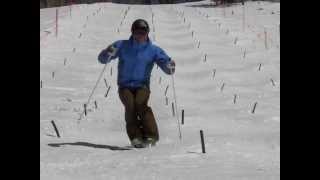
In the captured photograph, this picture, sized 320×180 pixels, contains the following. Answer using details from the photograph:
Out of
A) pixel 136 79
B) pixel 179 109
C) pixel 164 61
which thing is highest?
pixel 164 61

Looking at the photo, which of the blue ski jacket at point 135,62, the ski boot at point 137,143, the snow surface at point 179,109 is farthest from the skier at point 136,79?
the snow surface at point 179,109

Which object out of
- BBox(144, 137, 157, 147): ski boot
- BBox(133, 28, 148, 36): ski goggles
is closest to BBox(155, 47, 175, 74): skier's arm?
BBox(133, 28, 148, 36): ski goggles

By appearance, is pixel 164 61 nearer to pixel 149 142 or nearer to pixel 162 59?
pixel 162 59

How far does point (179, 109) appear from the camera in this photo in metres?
9.89

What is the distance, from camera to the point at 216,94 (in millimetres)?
11180

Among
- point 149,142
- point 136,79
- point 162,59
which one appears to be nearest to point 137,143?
point 149,142

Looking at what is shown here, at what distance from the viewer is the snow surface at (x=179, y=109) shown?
19.2 ft

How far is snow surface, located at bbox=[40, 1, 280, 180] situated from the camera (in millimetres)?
5855

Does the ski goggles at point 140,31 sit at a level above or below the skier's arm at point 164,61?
above

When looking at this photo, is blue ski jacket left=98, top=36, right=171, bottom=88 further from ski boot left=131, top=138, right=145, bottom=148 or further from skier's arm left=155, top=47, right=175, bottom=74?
ski boot left=131, top=138, right=145, bottom=148

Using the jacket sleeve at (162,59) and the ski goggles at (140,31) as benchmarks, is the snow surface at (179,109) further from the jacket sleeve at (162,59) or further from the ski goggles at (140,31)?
the ski goggles at (140,31)
